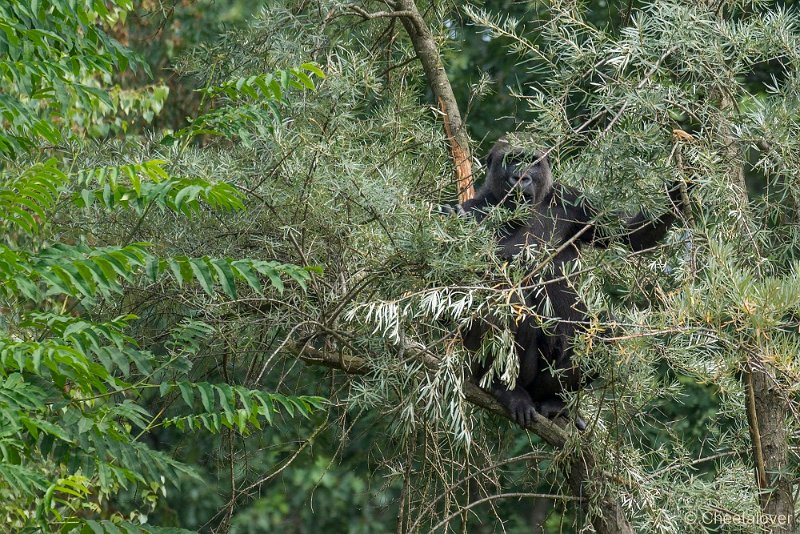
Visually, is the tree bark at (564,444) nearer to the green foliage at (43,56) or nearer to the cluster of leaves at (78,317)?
the cluster of leaves at (78,317)

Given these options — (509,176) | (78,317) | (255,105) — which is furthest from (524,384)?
(78,317)

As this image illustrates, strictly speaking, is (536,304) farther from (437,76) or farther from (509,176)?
(437,76)

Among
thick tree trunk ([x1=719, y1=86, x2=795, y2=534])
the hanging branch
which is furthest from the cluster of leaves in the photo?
the hanging branch

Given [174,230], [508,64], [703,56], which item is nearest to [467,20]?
[508,64]

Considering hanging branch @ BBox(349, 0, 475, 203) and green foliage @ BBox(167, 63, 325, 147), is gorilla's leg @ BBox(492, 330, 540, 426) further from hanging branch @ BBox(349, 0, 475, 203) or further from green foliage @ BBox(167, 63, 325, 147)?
green foliage @ BBox(167, 63, 325, 147)

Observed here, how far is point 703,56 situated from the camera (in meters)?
3.59

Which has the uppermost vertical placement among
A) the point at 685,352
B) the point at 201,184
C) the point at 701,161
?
the point at 201,184

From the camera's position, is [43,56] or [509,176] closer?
[43,56]

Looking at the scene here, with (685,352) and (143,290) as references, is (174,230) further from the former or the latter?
(685,352)

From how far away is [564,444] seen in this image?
14.6 ft

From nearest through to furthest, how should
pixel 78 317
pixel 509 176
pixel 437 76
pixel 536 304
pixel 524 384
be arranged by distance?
pixel 78 317 → pixel 536 304 → pixel 509 176 → pixel 524 384 → pixel 437 76

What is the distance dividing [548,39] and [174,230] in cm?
187

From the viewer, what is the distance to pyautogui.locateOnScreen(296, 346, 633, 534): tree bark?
426 cm

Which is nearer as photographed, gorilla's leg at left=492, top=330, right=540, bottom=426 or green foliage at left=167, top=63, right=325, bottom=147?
green foliage at left=167, top=63, right=325, bottom=147
